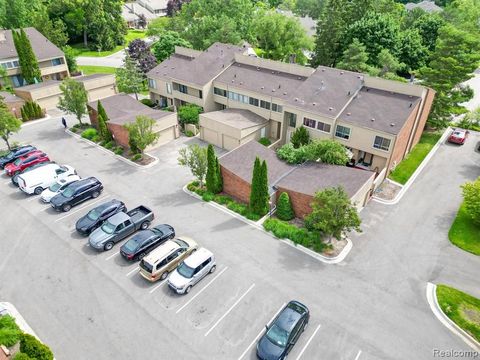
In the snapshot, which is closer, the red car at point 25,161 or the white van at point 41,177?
the white van at point 41,177

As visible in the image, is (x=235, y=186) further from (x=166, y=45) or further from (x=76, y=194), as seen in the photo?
(x=166, y=45)

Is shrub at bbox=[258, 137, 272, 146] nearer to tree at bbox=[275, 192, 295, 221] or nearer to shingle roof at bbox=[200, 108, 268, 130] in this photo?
shingle roof at bbox=[200, 108, 268, 130]

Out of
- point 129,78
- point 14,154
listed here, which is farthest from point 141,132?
point 129,78

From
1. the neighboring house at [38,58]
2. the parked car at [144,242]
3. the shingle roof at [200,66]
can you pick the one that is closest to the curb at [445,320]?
the parked car at [144,242]

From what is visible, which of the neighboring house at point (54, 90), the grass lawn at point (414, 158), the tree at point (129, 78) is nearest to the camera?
the grass lawn at point (414, 158)

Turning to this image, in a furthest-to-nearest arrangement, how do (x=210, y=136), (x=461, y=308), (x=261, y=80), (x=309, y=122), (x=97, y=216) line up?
(x=261, y=80), (x=210, y=136), (x=309, y=122), (x=97, y=216), (x=461, y=308)

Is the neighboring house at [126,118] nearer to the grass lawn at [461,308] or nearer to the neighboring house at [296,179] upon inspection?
the neighboring house at [296,179]
